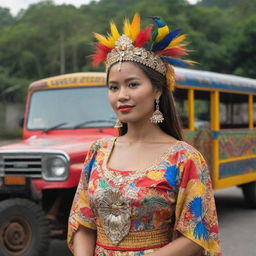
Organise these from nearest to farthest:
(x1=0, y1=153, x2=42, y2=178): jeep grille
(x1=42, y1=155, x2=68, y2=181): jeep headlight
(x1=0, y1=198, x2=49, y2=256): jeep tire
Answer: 1. (x1=0, y1=198, x2=49, y2=256): jeep tire
2. (x1=42, y1=155, x2=68, y2=181): jeep headlight
3. (x1=0, y1=153, x2=42, y2=178): jeep grille

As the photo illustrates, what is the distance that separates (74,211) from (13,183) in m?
3.65

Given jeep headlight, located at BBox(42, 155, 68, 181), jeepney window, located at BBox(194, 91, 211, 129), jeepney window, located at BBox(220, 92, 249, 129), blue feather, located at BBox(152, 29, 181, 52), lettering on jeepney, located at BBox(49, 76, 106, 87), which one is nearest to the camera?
blue feather, located at BBox(152, 29, 181, 52)

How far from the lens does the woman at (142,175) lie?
84.7 inches

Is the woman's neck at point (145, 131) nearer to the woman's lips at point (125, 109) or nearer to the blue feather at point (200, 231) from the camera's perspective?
the woman's lips at point (125, 109)

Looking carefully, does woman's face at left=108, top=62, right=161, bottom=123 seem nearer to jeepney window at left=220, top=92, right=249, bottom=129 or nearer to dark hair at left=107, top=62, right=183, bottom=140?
dark hair at left=107, top=62, right=183, bottom=140

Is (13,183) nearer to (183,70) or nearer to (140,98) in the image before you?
(183,70)

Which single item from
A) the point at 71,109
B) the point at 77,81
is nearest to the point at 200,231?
the point at 71,109

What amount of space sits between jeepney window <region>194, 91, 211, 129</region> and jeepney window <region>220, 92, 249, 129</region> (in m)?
0.40

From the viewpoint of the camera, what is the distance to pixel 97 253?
90.4 inches

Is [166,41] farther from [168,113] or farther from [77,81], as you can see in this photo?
[77,81]

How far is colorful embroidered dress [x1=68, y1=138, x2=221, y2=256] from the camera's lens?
2.15 m

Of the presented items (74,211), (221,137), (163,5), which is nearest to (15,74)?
(163,5)

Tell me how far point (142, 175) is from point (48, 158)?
3.71 meters

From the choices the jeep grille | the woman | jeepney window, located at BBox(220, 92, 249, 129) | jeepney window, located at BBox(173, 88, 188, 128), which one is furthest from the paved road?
the woman
